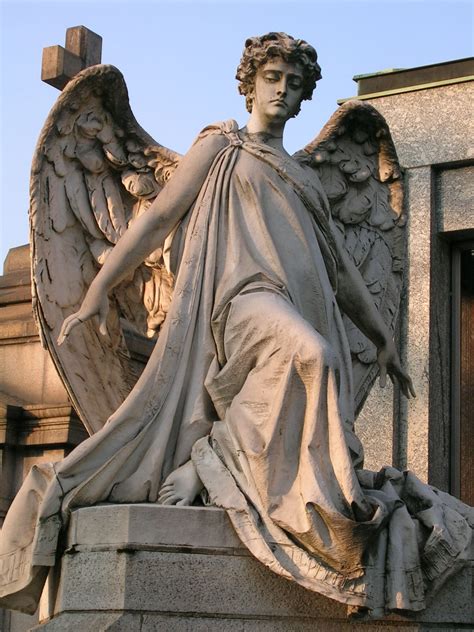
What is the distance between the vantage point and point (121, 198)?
963cm

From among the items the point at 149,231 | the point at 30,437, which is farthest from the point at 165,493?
the point at 30,437

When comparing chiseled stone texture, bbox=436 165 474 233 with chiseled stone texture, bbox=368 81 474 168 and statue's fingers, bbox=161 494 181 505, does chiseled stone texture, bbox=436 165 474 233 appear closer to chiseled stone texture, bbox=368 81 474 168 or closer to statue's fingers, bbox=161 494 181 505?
chiseled stone texture, bbox=368 81 474 168

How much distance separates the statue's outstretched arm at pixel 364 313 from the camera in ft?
29.3

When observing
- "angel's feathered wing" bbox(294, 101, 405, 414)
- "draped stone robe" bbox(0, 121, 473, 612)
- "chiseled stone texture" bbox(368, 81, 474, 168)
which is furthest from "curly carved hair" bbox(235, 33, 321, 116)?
"chiseled stone texture" bbox(368, 81, 474, 168)

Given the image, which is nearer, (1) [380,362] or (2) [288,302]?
(2) [288,302]

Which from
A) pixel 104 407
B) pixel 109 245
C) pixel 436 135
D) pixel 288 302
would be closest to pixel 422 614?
pixel 288 302

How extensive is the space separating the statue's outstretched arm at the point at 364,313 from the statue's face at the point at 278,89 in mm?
817

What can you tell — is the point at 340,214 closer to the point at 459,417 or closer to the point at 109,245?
the point at 109,245

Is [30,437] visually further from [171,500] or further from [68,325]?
[171,500]

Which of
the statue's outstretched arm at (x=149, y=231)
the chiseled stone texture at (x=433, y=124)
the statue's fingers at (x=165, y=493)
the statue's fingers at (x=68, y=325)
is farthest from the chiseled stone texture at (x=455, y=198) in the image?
the statue's fingers at (x=165, y=493)

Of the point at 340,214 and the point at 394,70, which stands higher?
the point at 394,70

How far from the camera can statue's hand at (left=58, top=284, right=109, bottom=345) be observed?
331 inches

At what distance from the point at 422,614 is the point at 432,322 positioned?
178 inches

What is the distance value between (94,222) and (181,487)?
2.19 metres
